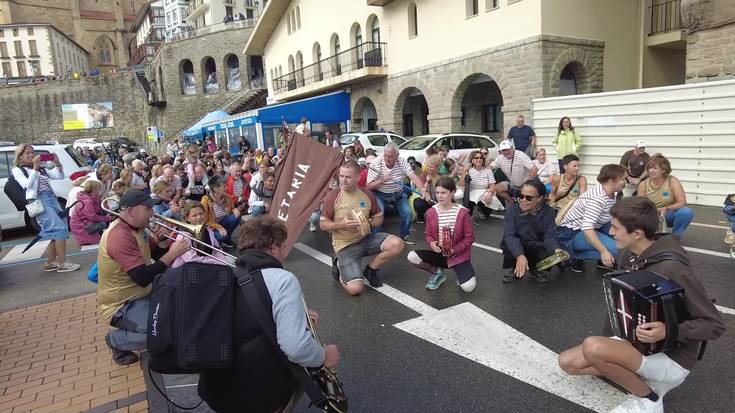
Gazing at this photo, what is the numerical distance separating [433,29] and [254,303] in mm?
20098

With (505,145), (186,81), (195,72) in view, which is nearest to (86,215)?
(505,145)

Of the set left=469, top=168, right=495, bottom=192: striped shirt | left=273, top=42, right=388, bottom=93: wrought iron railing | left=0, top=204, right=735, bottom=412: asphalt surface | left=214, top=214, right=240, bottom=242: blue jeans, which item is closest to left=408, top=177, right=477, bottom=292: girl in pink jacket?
left=0, top=204, right=735, bottom=412: asphalt surface

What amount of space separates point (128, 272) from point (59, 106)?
66148mm

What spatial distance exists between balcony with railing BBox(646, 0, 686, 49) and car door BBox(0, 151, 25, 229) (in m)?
21.4

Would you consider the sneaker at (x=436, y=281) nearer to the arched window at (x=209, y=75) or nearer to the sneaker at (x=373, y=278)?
the sneaker at (x=373, y=278)

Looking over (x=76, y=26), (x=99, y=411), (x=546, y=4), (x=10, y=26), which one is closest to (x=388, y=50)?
(x=546, y=4)

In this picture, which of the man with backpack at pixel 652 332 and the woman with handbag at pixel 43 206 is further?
the woman with handbag at pixel 43 206

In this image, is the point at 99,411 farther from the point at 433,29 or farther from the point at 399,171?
the point at 433,29

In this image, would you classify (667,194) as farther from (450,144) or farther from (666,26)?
(666,26)

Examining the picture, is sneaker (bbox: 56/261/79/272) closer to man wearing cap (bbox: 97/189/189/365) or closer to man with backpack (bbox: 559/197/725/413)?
man wearing cap (bbox: 97/189/189/365)

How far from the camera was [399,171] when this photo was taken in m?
8.11

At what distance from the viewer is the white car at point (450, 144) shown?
1547 centimetres

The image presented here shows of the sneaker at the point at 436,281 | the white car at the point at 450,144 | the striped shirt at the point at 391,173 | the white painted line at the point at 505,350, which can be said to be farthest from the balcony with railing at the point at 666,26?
the white painted line at the point at 505,350

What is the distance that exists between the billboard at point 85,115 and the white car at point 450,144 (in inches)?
2208
